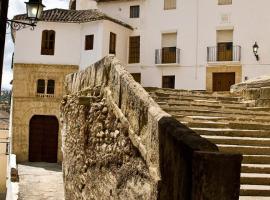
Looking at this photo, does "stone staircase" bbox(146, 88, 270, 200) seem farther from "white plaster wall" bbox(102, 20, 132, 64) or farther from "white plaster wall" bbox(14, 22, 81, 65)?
"white plaster wall" bbox(14, 22, 81, 65)

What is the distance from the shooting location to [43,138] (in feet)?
85.3

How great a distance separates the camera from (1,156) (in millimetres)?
33562

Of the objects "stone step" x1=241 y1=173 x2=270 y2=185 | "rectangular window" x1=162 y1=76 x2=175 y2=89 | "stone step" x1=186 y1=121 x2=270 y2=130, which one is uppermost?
"rectangular window" x1=162 y1=76 x2=175 y2=89

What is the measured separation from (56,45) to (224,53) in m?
10.4

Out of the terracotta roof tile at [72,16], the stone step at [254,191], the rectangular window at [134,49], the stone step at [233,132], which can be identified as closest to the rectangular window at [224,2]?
the rectangular window at [134,49]

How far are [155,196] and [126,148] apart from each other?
1.50 metres

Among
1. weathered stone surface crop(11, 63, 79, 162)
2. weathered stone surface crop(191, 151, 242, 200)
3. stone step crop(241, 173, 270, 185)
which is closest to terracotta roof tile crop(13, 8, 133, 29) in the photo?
weathered stone surface crop(11, 63, 79, 162)

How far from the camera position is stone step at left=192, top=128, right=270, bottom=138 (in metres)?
7.17

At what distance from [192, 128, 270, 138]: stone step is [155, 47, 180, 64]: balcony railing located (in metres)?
18.4

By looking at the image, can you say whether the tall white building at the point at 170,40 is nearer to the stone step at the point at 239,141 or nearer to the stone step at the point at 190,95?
the stone step at the point at 190,95

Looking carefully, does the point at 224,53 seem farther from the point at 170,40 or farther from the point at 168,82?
the point at 168,82

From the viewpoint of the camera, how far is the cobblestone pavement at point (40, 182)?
14453 mm

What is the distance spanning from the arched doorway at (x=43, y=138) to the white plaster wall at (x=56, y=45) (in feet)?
11.9

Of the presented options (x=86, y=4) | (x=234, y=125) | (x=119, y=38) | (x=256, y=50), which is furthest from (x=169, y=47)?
(x=234, y=125)
